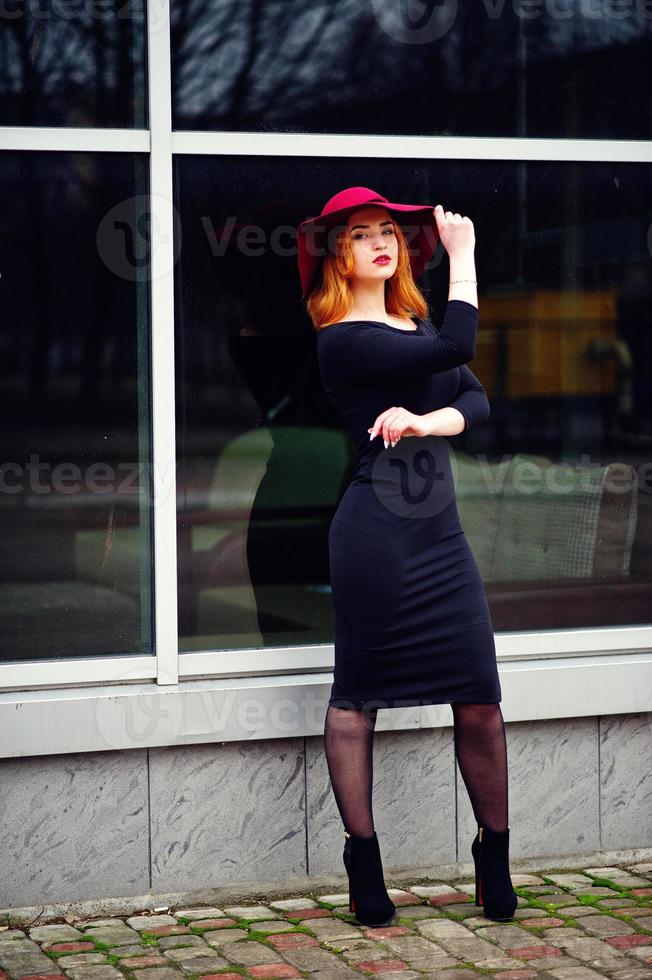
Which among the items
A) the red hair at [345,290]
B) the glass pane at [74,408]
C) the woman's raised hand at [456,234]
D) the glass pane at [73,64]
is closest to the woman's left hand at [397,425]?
the red hair at [345,290]

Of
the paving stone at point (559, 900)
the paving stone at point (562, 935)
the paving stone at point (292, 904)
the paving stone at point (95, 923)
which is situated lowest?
the paving stone at point (95, 923)

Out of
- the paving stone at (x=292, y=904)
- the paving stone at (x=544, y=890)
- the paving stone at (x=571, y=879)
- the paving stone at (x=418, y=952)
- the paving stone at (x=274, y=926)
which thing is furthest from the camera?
the paving stone at (x=571, y=879)

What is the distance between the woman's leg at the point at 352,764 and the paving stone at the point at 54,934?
2.82 ft

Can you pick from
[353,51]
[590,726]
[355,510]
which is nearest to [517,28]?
[353,51]

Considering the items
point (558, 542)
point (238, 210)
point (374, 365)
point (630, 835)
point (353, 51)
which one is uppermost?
point (353, 51)

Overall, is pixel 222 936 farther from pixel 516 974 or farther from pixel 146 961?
pixel 516 974

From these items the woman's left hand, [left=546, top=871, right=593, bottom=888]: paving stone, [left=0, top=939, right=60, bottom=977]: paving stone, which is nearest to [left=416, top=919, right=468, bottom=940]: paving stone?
[left=546, top=871, right=593, bottom=888]: paving stone

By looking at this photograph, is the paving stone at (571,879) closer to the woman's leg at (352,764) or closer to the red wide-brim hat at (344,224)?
the woman's leg at (352,764)

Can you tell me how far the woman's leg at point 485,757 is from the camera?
4.32m

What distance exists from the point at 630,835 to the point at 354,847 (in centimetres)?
126

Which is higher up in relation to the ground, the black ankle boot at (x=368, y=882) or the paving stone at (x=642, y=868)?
the black ankle boot at (x=368, y=882)

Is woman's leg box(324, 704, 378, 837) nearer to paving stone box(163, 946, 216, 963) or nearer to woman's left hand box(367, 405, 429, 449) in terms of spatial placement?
paving stone box(163, 946, 216, 963)

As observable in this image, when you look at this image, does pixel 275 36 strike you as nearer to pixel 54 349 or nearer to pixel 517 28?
pixel 517 28

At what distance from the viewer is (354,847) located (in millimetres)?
4301
